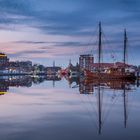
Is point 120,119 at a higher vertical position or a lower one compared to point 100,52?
lower

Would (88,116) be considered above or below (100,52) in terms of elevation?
below

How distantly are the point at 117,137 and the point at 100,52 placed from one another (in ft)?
291

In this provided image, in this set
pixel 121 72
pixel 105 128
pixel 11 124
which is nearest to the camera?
pixel 105 128

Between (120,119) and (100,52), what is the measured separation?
8146 centimetres

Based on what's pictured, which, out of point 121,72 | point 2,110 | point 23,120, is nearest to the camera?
point 23,120

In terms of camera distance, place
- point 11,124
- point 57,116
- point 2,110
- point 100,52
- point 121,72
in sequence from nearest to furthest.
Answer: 1. point 11,124
2. point 57,116
3. point 2,110
4. point 100,52
5. point 121,72

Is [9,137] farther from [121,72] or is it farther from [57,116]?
[121,72]

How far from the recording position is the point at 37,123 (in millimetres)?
23578

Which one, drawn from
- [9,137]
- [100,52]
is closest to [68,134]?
[9,137]

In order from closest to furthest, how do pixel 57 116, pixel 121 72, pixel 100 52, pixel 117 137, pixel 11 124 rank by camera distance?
1. pixel 117 137
2. pixel 11 124
3. pixel 57 116
4. pixel 100 52
5. pixel 121 72

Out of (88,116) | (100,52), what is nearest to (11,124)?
(88,116)

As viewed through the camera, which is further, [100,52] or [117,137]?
[100,52]

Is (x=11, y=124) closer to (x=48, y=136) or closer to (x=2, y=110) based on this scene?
(x=48, y=136)

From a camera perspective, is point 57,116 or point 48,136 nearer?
point 48,136
